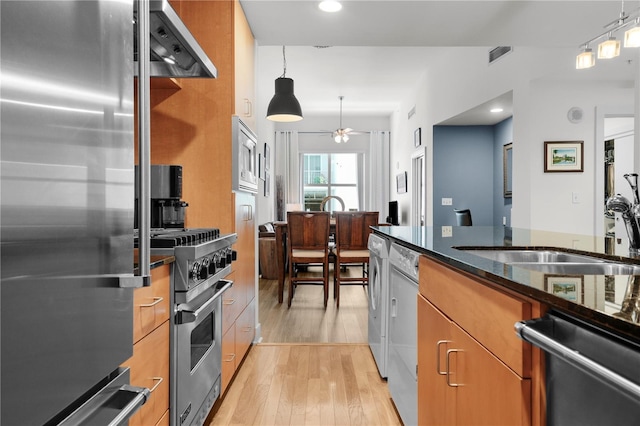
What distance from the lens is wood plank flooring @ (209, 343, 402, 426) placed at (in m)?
2.07

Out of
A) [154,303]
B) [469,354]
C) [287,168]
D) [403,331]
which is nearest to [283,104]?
[403,331]

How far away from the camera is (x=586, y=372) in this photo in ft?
2.04

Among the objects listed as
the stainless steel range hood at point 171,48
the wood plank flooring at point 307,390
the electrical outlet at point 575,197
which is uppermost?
the stainless steel range hood at point 171,48

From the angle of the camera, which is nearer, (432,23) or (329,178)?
(432,23)

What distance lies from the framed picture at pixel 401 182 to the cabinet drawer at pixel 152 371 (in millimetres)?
6496

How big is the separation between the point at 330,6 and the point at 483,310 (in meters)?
2.28

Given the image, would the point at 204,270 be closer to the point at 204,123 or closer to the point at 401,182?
the point at 204,123

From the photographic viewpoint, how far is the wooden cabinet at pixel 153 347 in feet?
3.98

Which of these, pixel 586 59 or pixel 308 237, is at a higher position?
pixel 586 59

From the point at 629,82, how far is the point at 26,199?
4894 millimetres

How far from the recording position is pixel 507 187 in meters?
5.67

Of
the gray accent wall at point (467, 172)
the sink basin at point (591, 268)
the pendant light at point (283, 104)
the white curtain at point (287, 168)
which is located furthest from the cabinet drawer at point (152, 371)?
the white curtain at point (287, 168)

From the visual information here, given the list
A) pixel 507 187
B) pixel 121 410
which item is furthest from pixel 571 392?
pixel 507 187

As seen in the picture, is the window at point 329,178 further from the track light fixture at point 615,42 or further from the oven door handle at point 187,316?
the oven door handle at point 187,316
